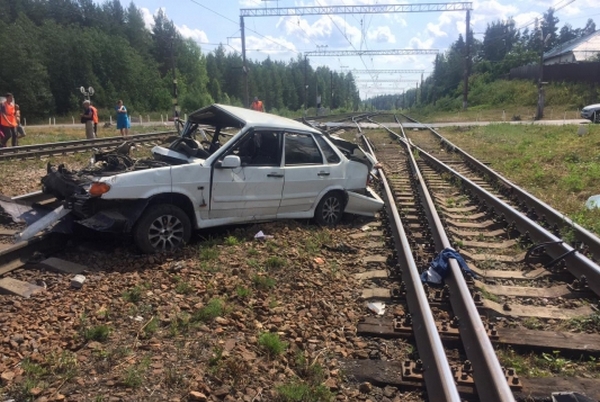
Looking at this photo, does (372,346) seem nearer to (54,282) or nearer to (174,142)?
(54,282)

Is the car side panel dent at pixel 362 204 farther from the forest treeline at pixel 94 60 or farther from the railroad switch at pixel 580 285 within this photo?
the forest treeline at pixel 94 60

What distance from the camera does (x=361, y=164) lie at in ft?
26.5

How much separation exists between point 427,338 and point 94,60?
84452 mm

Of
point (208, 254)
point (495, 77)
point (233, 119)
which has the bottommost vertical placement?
point (208, 254)

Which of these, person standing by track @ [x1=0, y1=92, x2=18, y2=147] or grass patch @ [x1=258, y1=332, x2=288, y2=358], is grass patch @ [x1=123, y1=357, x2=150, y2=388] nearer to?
grass patch @ [x1=258, y1=332, x2=288, y2=358]

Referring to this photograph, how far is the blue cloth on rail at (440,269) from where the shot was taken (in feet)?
17.1

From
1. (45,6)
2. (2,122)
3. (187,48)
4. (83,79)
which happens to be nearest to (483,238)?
(2,122)

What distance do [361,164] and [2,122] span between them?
13.3m

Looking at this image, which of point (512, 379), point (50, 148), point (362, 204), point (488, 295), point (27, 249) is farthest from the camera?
point (50, 148)

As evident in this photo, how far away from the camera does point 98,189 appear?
5449mm

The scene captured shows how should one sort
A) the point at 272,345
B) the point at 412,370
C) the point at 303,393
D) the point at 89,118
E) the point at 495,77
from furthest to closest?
the point at 495,77 < the point at 89,118 < the point at 272,345 < the point at 412,370 < the point at 303,393

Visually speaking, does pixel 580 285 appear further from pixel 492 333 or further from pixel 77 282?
pixel 77 282

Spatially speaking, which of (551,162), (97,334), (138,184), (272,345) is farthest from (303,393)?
(551,162)

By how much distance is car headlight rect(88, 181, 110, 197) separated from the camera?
17.9 feet
